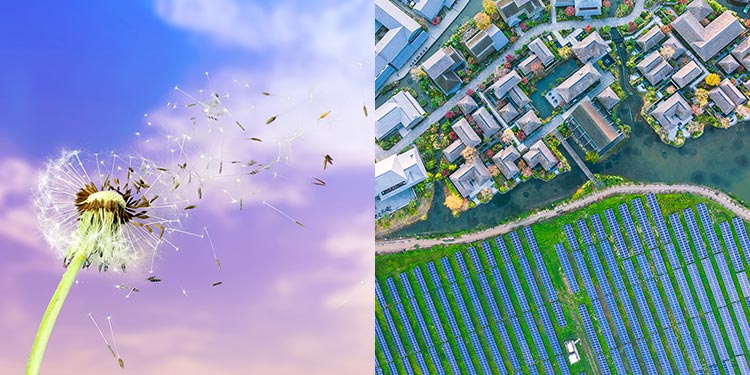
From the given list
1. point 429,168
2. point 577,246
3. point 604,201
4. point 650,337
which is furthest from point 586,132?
point 650,337

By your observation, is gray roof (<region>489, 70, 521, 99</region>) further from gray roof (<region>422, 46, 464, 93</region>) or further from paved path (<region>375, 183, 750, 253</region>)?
paved path (<region>375, 183, 750, 253</region>)

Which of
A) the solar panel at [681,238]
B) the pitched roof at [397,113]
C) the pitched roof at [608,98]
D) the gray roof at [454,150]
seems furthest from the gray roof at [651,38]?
the pitched roof at [397,113]

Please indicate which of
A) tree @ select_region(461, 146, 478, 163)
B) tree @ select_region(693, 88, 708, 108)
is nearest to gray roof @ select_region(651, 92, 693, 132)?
tree @ select_region(693, 88, 708, 108)

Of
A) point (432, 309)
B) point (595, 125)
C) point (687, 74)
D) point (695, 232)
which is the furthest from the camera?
point (432, 309)

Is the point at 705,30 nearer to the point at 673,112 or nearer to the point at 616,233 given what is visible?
the point at 673,112

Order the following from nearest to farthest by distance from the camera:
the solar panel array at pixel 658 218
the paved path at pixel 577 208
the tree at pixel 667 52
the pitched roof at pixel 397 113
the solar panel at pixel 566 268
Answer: the tree at pixel 667 52 → the paved path at pixel 577 208 → the solar panel array at pixel 658 218 → the solar panel at pixel 566 268 → the pitched roof at pixel 397 113

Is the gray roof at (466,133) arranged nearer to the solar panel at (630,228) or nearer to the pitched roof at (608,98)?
the pitched roof at (608,98)

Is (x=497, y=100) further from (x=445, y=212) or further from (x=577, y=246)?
(x=577, y=246)

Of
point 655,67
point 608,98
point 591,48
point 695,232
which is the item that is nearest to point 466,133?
point 608,98
